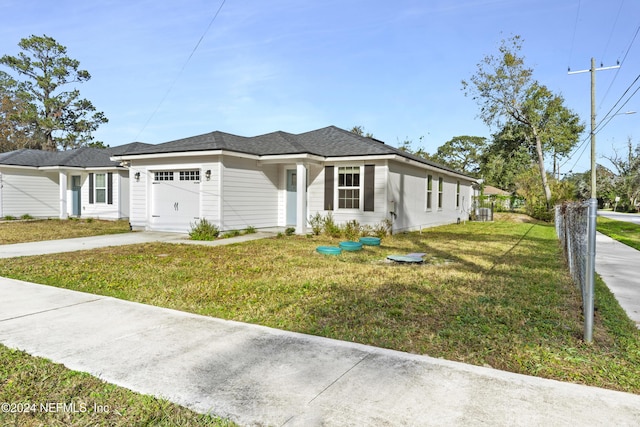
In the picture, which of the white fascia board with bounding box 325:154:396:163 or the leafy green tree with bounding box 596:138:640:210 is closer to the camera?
the white fascia board with bounding box 325:154:396:163

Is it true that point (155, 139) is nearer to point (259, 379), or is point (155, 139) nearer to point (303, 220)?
point (303, 220)

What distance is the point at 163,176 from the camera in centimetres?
1419

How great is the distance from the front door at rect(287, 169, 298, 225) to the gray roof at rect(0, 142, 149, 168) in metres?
8.99

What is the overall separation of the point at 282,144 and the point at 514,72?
2370cm

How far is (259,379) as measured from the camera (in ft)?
9.66

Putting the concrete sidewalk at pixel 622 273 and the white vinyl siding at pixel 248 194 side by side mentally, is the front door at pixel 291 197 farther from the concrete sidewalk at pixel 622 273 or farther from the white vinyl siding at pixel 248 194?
the concrete sidewalk at pixel 622 273

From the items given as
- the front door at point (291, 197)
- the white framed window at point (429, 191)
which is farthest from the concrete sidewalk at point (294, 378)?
the white framed window at point (429, 191)

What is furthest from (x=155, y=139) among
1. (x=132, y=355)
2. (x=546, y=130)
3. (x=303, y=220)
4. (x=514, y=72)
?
(x=546, y=130)

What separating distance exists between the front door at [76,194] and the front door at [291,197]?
13180mm

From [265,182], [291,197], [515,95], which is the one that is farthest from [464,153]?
[265,182]

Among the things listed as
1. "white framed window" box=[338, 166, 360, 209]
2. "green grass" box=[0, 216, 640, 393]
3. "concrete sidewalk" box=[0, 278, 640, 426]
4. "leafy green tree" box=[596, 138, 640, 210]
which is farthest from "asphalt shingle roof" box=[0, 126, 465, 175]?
"leafy green tree" box=[596, 138, 640, 210]

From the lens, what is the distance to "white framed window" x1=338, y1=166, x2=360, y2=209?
13875 millimetres

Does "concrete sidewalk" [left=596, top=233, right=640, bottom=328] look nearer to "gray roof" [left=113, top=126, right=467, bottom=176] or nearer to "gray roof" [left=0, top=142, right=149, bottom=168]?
"gray roof" [left=113, top=126, right=467, bottom=176]

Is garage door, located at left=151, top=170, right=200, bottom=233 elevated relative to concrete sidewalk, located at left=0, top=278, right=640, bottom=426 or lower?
elevated
